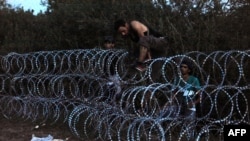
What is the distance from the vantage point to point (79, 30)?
10930 mm

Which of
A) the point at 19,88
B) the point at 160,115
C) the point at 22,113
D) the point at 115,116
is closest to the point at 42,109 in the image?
the point at 22,113

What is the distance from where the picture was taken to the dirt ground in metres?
8.12

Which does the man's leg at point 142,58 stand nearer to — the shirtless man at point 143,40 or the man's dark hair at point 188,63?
the shirtless man at point 143,40

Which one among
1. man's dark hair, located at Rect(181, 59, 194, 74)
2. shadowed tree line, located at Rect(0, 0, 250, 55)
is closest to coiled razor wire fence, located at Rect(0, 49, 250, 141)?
man's dark hair, located at Rect(181, 59, 194, 74)

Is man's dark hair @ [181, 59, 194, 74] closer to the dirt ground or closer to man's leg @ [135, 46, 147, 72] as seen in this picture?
man's leg @ [135, 46, 147, 72]

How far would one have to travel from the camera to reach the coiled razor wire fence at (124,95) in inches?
260

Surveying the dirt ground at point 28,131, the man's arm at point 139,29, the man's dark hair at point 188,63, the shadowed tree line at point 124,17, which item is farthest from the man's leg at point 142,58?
the dirt ground at point 28,131

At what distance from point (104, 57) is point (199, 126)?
2341 millimetres

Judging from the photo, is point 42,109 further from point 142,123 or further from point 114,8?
point 142,123

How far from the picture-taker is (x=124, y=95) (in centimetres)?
713

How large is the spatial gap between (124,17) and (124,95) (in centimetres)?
335

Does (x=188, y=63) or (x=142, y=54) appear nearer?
(x=188, y=63)

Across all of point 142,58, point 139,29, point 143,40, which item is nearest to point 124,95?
point 142,58

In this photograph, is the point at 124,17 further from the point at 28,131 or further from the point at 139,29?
the point at 28,131
